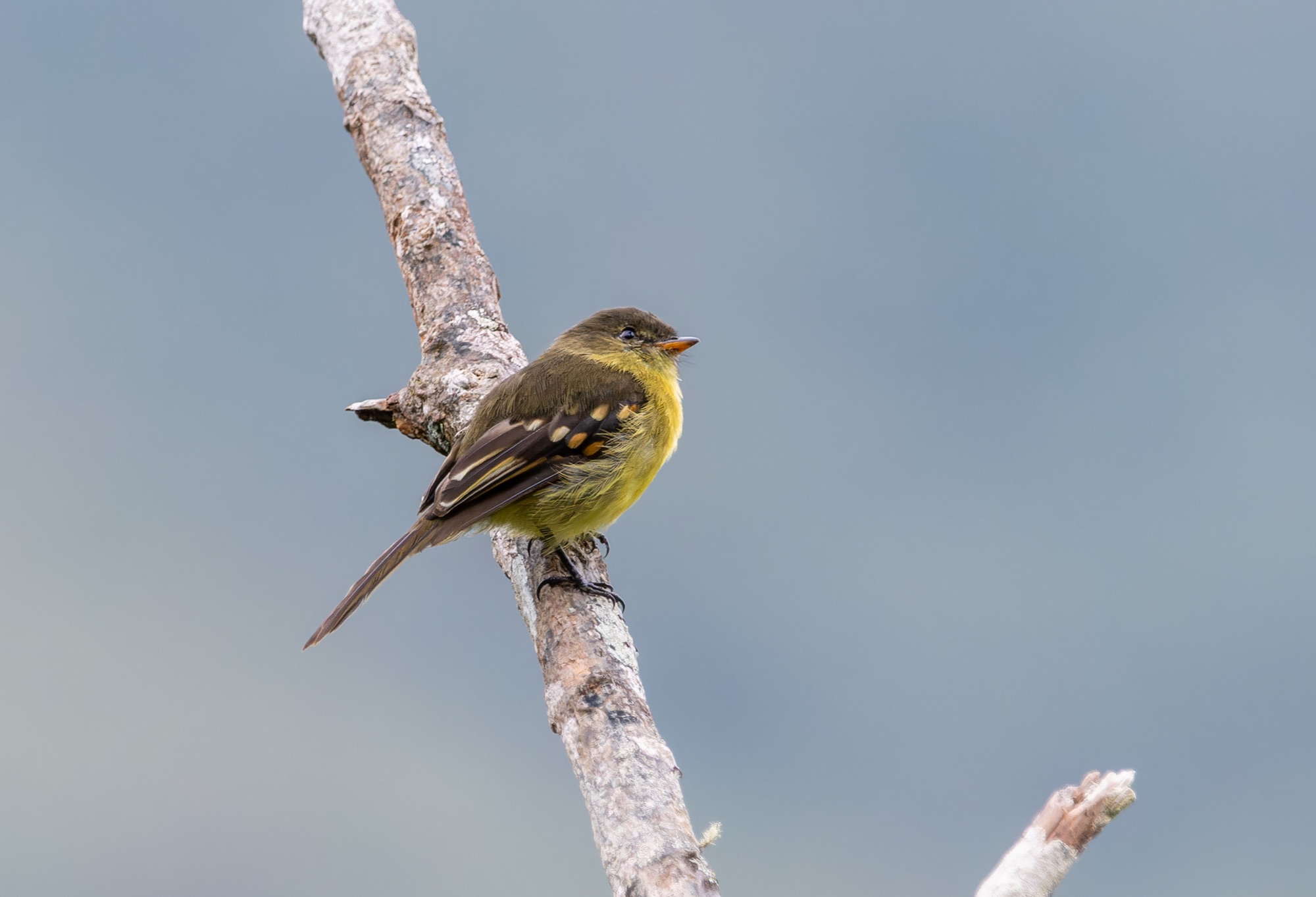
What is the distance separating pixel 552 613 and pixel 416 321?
1.94 m

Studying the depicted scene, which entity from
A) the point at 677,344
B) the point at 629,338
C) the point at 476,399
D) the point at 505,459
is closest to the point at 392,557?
the point at 505,459

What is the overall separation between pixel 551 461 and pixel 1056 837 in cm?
233

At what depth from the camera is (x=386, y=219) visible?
5570 millimetres

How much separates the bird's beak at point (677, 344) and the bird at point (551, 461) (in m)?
0.37

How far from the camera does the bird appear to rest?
164 inches

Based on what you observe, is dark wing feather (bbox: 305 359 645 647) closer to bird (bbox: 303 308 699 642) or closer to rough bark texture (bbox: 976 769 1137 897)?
bird (bbox: 303 308 699 642)

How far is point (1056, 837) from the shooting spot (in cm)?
268

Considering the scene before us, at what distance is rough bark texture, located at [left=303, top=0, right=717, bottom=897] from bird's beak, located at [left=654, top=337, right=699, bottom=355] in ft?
2.17

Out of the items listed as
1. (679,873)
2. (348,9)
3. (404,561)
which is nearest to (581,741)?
(679,873)

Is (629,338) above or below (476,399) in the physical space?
above

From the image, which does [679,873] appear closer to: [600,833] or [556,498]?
[600,833]

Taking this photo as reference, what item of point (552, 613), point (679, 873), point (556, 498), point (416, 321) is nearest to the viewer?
point (679, 873)

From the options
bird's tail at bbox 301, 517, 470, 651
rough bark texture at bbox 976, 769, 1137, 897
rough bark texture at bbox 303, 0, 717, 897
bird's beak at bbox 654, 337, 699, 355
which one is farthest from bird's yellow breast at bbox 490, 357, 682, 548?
rough bark texture at bbox 976, 769, 1137, 897

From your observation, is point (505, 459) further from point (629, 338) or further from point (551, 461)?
point (629, 338)
